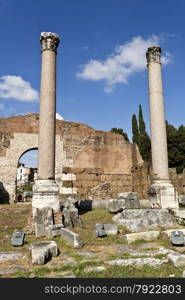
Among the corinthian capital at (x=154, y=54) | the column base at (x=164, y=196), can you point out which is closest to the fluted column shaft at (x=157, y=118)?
the corinthian capital at (x=154, y=54)

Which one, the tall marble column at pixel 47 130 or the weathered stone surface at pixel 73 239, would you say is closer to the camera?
the weathered stone surface at pixel 73 239

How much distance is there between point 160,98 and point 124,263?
8077 mm

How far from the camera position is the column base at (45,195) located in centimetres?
868

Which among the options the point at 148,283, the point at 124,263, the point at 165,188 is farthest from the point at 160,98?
the point at 148,283

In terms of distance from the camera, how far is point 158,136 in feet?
35.5

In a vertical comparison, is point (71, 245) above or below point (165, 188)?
below

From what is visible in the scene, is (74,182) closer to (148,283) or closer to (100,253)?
(100,253)

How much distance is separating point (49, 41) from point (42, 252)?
312 inches

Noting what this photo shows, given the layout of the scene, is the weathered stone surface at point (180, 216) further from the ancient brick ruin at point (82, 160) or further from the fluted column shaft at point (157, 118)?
the ancient brick ruin at point (82, 160)

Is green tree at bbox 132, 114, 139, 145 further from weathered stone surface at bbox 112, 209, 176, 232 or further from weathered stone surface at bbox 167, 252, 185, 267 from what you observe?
weathered stone surface at bbox 167, 252, 185, 267

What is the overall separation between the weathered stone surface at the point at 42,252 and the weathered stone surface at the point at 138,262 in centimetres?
109

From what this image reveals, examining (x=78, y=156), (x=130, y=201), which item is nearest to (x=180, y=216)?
(x=130, y=201)

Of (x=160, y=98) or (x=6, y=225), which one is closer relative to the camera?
(x=6, y=225)

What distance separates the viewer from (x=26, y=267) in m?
4.52
